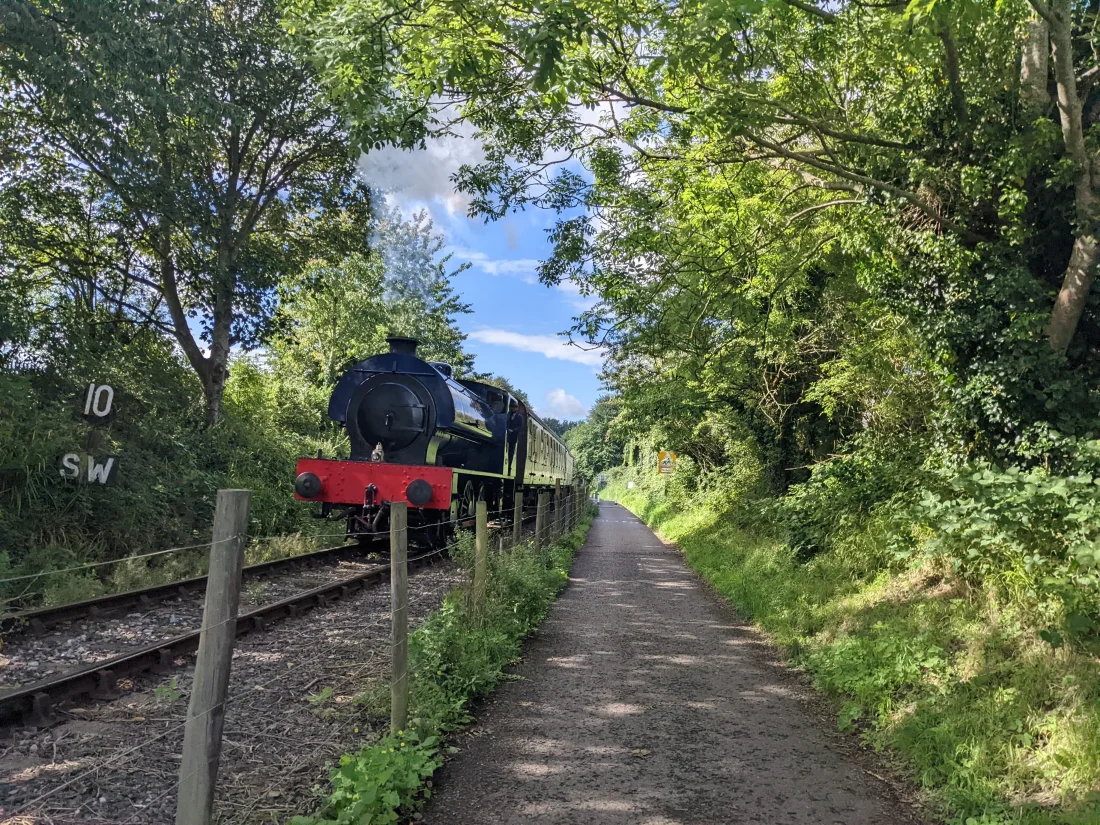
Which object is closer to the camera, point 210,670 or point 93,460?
point 210,670

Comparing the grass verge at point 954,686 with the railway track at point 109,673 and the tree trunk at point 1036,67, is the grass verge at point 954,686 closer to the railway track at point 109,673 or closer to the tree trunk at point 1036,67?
the tree trunk at point 1036,67

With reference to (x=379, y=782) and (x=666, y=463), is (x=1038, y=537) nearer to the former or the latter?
(x=379, y=782)

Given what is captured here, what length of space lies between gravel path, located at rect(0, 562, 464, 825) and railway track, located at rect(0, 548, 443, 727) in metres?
0.15

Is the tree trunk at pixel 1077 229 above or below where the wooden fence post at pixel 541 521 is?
above

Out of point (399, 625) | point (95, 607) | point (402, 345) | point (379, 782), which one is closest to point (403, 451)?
point (402, 345)

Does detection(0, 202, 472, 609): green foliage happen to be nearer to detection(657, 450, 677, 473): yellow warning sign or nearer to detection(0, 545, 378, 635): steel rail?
detection(0, 545, 378, 635): steel rail

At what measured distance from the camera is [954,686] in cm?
479

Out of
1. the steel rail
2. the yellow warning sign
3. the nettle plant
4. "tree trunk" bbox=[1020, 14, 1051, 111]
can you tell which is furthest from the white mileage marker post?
the yellow warning sign

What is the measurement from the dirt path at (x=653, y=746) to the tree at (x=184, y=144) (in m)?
5.57

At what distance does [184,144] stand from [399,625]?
11.7m

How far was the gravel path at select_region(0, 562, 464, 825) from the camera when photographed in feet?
10.5

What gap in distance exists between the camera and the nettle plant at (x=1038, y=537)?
Answer: 4.44 m

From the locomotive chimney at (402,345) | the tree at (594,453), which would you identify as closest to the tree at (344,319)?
the locomotive chimney at (402,345)

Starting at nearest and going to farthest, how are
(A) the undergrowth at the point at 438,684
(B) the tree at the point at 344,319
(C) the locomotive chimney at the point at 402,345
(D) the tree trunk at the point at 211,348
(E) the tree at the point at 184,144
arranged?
(A) the undergrowth at the point at 438,684 → (E) the tree at the point at 184,144 → (C) the locomotive chimney at the point at 402,345 → (D) the tree trunk at the point at 211,348 → (B) the tree at the point at 344,319
